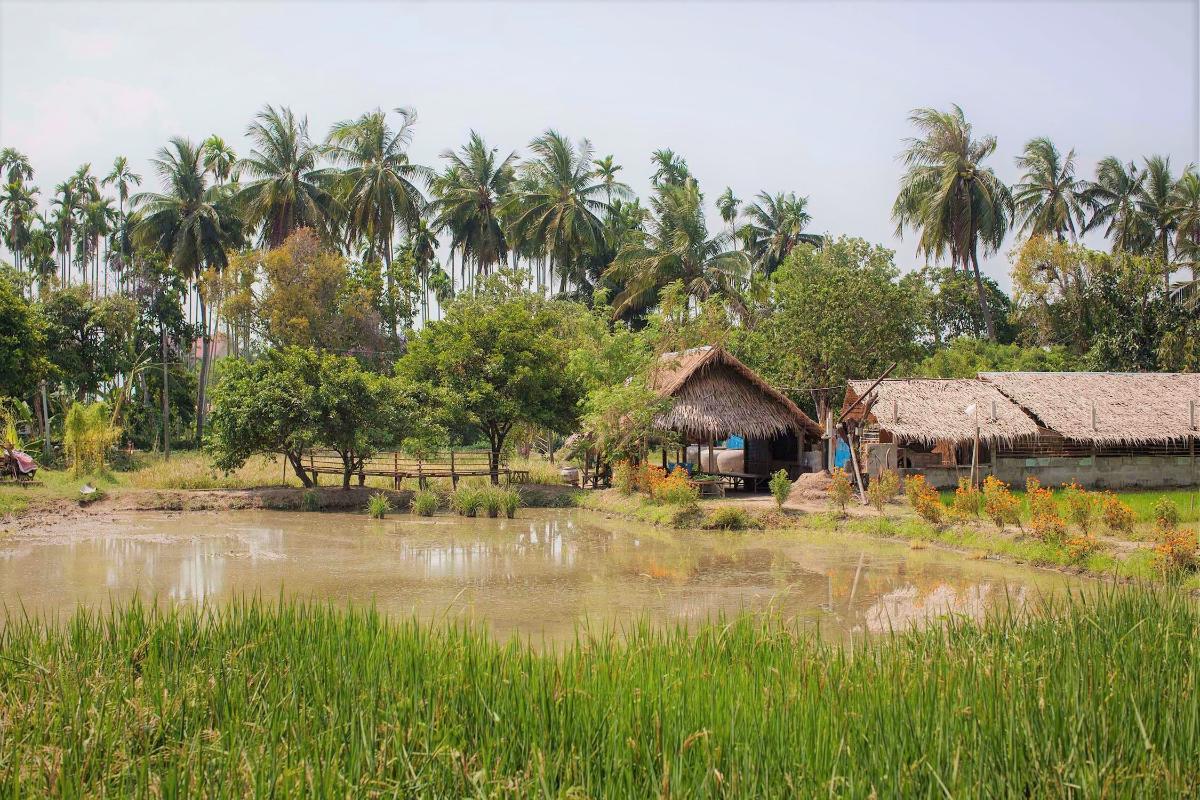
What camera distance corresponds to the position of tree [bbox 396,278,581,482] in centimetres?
2094

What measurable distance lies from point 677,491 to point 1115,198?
2396cm

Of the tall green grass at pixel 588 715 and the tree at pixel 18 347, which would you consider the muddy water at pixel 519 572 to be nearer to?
the tall green grass at pixel 588 715

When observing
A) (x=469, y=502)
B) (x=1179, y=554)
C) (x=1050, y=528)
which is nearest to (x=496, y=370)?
(x=469, y=502)

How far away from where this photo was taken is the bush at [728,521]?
15.3 metres

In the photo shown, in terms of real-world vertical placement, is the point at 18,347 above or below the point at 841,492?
above

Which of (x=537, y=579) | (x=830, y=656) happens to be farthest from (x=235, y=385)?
(x=830, y=656)

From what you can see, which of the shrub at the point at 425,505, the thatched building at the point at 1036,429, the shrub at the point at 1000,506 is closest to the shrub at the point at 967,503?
the shrub at the point at 1000,506

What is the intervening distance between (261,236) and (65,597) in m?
24.9

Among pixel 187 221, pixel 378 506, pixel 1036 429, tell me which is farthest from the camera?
pixel 187 221

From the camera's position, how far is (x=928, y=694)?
3.83m

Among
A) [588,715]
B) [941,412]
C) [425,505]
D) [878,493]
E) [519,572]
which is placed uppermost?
[941,412]

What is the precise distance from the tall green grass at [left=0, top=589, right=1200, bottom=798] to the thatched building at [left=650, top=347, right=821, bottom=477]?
1421 centimetres

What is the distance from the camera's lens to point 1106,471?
19531 mm

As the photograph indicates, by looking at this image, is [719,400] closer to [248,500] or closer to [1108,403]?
[1108,403]
